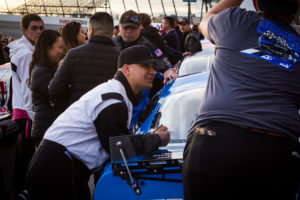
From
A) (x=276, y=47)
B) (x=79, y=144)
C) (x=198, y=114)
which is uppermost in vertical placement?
(x=276, y=47)

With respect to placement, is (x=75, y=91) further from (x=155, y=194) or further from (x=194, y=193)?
(x=194, y=193)

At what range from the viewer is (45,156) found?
2111 mm

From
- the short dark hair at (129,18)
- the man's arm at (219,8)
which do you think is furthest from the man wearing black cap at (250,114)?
the short dark hair at (129,18)

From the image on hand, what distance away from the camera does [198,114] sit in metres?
1.57

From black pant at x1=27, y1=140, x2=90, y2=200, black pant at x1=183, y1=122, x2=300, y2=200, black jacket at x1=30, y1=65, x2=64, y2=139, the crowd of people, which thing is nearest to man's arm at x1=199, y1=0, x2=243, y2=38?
the crowd of people

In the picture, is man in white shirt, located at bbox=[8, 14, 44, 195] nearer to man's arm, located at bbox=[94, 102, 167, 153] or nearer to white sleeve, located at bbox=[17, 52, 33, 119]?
white sleeve, located at bbox=[17, 52, 33, 119]

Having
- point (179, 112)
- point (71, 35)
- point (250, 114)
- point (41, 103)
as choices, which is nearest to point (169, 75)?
point (71, 35)

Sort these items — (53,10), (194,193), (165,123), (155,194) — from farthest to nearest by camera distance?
(53,10), (165,123), (155,194), (194,193)

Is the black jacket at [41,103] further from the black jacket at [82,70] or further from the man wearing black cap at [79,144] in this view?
the man wearing black cap at [79,144]

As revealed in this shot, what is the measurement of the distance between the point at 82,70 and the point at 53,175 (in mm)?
1287

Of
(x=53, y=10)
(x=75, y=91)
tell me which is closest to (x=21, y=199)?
(x=75, y=91)

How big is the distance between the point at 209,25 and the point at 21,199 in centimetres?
209

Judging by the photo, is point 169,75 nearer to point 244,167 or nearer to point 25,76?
point 25,76

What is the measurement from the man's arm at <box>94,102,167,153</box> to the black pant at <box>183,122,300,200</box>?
1.91 feet
